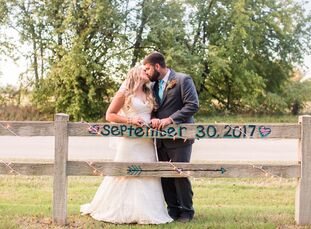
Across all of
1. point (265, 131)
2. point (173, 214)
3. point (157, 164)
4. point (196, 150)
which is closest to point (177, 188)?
point (173, 214)

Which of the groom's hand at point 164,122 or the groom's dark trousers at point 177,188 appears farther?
the groom's dark trousers at point 177,188

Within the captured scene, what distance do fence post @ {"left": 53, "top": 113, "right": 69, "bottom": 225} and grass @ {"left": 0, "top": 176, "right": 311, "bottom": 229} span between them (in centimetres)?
17

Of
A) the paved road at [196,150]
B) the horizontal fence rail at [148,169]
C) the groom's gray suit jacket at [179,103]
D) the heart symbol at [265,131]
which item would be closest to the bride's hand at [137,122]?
the groom's gray suit jacket at [179,103]

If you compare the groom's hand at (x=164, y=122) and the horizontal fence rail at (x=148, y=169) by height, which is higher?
the groom's hand at (x=164, y=122)

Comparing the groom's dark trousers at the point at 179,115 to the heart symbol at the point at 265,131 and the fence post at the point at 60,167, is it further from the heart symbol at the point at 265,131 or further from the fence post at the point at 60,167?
the fence post at the point at 60,167

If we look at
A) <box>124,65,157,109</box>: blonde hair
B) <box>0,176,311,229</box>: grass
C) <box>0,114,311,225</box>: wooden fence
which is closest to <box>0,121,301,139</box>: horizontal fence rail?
<box>0,114,311,225</box>: wooden fence

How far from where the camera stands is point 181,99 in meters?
6.44

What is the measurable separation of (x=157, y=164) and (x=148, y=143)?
0.35 metres

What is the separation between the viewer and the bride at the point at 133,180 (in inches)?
247

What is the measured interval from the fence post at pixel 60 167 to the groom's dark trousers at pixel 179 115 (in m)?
1.11

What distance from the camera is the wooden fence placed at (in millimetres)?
6164

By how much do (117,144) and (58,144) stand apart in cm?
77

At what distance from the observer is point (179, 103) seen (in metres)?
6.45

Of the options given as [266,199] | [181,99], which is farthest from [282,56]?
[181,99]
